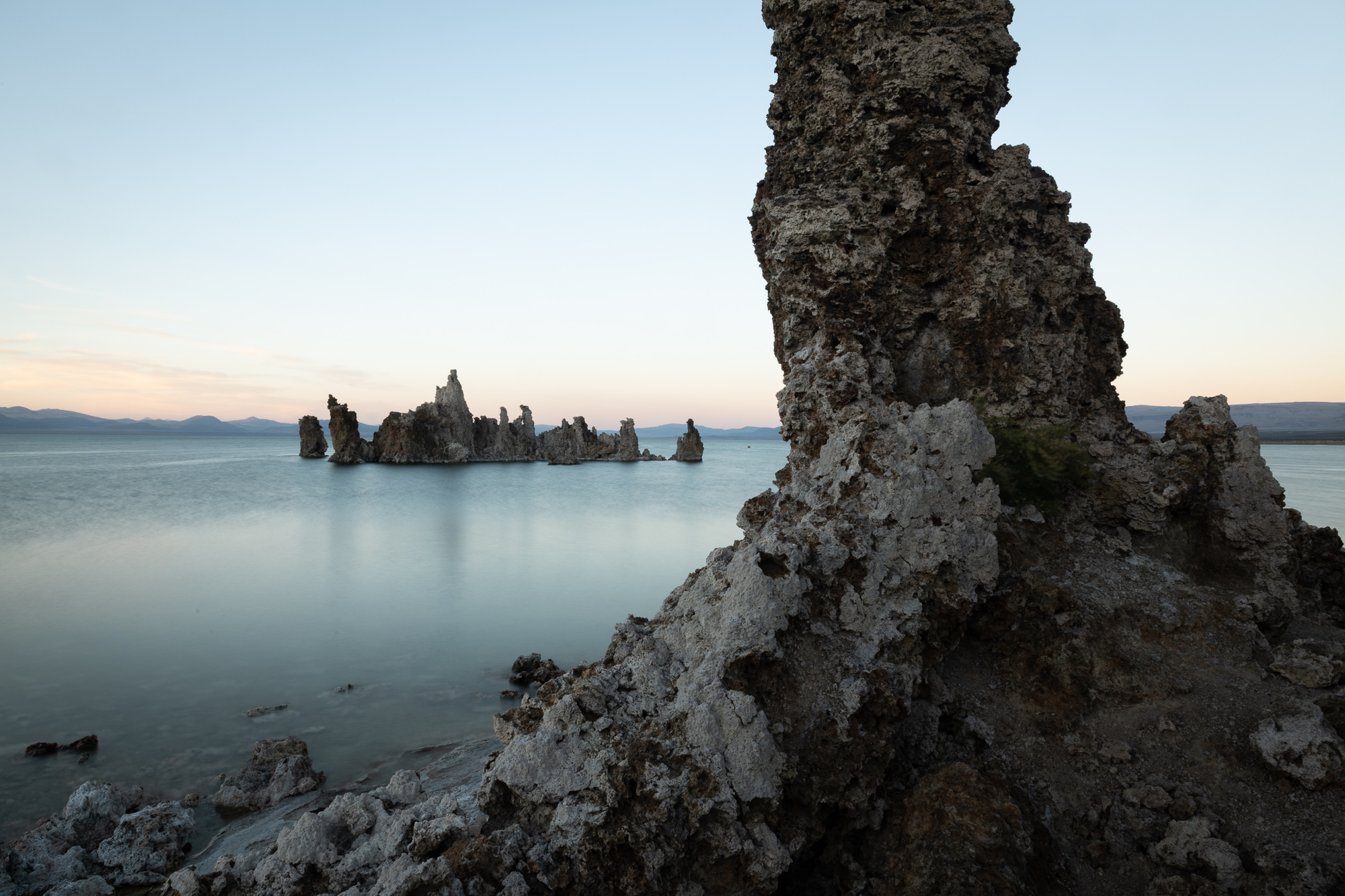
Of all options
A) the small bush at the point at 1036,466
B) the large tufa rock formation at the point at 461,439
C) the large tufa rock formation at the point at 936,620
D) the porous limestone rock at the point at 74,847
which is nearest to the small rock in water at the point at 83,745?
the porous limestone rock at the point at 74,847

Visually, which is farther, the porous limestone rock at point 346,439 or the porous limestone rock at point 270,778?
the porous limestone rock at point 346,439

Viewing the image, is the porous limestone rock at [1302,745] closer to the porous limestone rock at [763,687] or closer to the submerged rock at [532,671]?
the porous limestone rock at [763,687]

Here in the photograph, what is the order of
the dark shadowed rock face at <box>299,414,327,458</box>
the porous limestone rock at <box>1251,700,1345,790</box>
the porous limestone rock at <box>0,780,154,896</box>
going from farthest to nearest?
the dark shadowed rock face at <box>299,414,327,458</box> < the porous limestone rock at <box>0,780,154,896</box> < the porous limestone rock at <box>1251,700,1345,790</box>

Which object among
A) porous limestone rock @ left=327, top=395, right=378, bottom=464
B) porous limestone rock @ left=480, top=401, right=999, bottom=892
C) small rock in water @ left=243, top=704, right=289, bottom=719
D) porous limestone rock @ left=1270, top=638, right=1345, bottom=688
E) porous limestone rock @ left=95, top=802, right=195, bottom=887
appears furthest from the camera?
porous limestone rock @ left=327, top=395, right=378, bottom=464

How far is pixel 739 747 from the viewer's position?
11.3 feet

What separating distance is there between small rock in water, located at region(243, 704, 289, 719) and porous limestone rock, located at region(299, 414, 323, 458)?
272 ft

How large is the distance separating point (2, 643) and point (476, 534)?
15679mm

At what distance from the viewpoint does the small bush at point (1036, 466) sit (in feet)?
17.3

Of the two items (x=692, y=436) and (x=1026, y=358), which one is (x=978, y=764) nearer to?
(x=1026, y=358)

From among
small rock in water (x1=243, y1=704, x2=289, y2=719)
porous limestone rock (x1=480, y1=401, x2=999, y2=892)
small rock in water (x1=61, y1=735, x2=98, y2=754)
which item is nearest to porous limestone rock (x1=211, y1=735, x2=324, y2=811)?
small rock in water (x1=243, y1=704, x2=289, y2=719)

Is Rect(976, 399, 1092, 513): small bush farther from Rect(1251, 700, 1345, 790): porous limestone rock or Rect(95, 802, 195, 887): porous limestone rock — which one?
Rect(95, 802, 195, 887): porous limestone rock

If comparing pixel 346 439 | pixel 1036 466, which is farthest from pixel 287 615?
pixel 346 439

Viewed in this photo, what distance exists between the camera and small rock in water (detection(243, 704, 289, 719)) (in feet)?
26.8

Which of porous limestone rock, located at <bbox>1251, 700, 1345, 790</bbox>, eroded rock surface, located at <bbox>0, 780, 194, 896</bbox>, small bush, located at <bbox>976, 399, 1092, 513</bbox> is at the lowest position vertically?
eroded rock surface, located at <bbox>0, 780, 194, 896</bbox>
